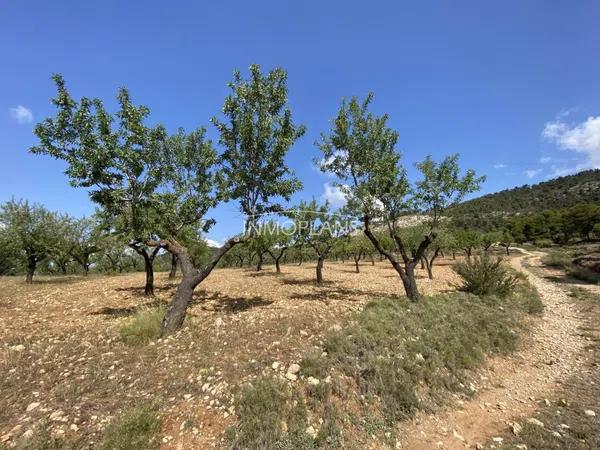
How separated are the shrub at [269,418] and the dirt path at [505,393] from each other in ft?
6.09

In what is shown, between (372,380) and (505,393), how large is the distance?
321cm

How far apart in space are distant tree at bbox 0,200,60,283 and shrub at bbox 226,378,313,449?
2283 centimetres

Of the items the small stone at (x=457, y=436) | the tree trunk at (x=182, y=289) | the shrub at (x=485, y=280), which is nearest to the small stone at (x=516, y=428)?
the small stone at (x=457, y=436)

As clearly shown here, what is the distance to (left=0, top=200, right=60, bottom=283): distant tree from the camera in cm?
1997

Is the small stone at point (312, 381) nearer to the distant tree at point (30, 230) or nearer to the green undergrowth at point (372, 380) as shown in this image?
the green undergrowth at point (372, 380)

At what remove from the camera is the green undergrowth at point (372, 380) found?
16.7 feet

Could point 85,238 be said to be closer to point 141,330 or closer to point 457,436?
point 141,330

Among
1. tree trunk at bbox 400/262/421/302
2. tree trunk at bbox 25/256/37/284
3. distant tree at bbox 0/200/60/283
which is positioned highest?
distant tree at bbox 0/200/60/283

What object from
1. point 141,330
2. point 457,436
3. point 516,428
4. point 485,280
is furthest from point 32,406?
point 485,280

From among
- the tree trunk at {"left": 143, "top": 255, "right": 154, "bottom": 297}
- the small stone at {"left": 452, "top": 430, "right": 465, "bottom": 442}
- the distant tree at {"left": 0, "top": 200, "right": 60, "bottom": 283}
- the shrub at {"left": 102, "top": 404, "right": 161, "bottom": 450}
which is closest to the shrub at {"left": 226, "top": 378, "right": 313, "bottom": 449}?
the shrub at {"left": 102, "top": 404, "right": 161, "bottom": 450}

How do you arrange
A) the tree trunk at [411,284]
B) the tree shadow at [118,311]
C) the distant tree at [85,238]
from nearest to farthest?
the tree shadow at [118,311]
the tree trunk at [411,284]
the distant tree at [85,238]

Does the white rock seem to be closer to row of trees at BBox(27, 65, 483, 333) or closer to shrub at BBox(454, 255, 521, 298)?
row of trees at BBox(27, 65, 483, 333)

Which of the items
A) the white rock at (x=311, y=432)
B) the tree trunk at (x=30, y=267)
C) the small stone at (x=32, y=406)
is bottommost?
the white rock at (x=311, y=432)

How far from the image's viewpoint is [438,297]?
529 inches
